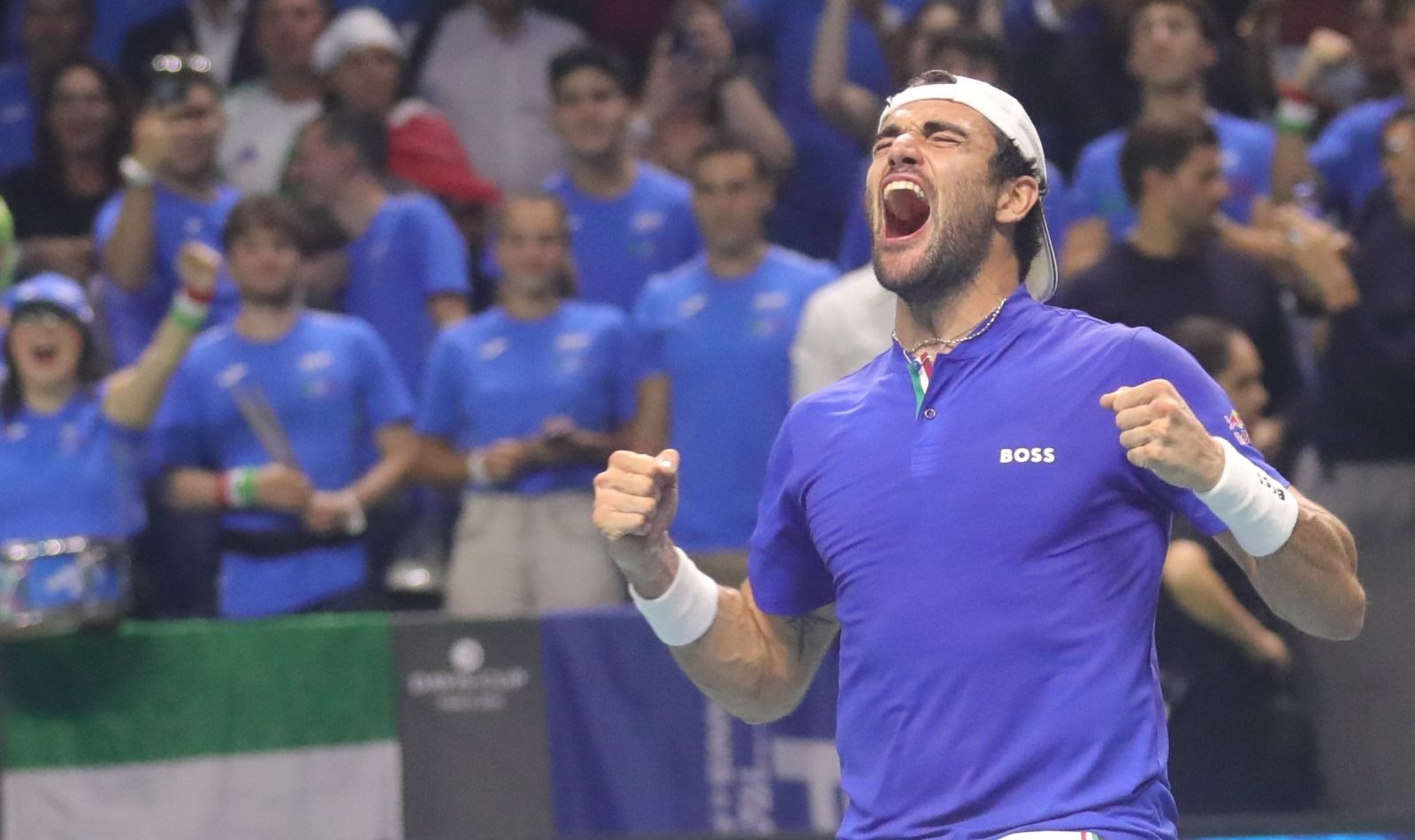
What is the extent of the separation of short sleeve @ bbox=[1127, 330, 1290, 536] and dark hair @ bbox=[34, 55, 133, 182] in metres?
6.41

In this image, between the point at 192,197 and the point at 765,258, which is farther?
the point at 192,197

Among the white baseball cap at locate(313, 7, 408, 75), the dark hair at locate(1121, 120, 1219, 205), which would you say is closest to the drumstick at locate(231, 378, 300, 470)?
the white baseball cap at locate(313, 7, 408, 75)

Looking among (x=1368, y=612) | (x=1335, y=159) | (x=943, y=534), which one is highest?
(x=1335, y=159)

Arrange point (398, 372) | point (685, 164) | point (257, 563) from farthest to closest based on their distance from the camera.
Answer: point (685, 164) → point (398, 372) → point (257, 563)

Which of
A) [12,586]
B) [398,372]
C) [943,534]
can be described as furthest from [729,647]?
[398,372]

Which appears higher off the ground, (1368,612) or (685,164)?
(685,164)

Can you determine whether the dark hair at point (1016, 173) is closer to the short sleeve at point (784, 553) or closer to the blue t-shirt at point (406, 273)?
the short sleeve at point (784, 553)

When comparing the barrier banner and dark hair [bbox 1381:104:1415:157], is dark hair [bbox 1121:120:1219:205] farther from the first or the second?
the barrier banner

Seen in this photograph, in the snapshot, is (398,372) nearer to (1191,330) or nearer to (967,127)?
(1191,330)

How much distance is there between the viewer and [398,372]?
865cm

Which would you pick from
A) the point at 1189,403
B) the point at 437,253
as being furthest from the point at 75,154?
the point at 1189,403

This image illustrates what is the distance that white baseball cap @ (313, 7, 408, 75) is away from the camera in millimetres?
9359

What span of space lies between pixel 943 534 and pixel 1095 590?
27cm

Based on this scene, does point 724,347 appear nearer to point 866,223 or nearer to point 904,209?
point 866,223
